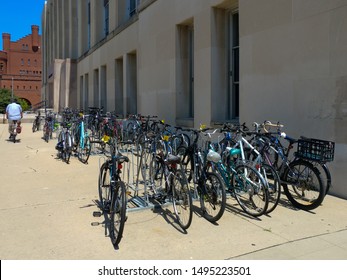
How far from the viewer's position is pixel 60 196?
251 inches

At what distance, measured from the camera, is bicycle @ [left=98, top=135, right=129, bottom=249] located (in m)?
4.14

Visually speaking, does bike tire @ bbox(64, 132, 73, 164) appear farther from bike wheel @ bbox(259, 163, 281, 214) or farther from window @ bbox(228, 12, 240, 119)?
bike wheel @ bbox(259, 163, 281, 214)

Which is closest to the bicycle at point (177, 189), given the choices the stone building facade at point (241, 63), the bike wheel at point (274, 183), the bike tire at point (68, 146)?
the bike wheel at point (274, 183)

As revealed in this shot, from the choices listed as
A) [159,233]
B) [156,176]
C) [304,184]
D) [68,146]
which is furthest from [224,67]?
[159,233]

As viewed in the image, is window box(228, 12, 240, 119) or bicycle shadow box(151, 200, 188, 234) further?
window box(228, 12, 240, 119)

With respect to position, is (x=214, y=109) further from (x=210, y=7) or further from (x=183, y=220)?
(x=183, y=220)

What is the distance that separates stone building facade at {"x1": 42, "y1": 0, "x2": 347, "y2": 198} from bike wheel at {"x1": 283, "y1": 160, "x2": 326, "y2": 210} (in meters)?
0.87

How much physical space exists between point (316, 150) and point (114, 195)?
2.81m

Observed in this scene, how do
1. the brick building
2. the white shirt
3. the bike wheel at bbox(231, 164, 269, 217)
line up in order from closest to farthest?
the bike wheel at bbox(231, 164, 269, 217), the white shirt, the brick building

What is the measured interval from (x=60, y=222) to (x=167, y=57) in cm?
798

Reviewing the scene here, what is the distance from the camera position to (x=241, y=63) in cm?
841

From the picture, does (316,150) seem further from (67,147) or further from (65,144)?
(65,144)

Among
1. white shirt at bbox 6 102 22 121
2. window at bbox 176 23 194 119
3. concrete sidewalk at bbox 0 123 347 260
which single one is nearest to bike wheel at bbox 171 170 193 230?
concrete sidewalk at bbox 0 123 347 260

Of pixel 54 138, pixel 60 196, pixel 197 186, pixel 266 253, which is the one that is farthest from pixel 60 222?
pixel 54 138
